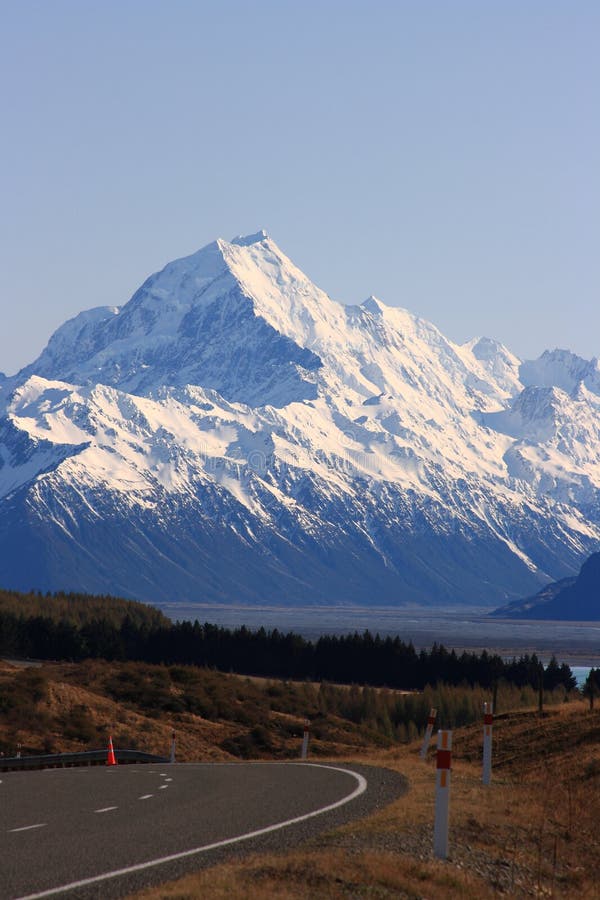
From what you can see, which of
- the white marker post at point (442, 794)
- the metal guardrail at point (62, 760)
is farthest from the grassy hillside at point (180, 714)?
the white marker post at point (442, 794)

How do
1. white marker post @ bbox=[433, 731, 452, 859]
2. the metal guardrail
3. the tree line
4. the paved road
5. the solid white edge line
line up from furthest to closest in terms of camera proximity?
the tree line → the metal guardrail → white marker post @ bbox=[433, 731, 452, 859] → the paved road → the solid white edge line

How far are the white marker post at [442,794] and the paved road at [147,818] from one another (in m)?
2.30

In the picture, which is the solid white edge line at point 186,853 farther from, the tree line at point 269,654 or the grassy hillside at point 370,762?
the tree line at point 269,654

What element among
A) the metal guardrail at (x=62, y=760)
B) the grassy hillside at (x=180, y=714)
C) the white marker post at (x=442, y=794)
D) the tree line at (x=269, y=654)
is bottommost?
the tree line at (x=269, y=654)

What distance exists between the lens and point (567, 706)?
59844 millimetres

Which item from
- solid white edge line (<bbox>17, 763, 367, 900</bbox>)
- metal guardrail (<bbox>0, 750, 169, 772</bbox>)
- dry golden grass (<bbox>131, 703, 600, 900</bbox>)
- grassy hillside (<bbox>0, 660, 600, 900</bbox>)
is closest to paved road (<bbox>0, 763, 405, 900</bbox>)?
solid white edge line (<bbox>17, 763, 367, 900</bbox>)

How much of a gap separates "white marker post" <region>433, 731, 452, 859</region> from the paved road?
90.6 inches

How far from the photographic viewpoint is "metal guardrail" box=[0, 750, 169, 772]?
4112 cm

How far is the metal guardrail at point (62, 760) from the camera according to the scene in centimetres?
4112

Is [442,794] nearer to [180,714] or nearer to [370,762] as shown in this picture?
[370,762]

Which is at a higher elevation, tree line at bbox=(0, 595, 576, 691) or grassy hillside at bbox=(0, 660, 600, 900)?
grassy hillside at bbox=(0, 660, 600, 900)

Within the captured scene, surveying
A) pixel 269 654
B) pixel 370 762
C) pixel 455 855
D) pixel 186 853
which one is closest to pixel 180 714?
pixel 370 762

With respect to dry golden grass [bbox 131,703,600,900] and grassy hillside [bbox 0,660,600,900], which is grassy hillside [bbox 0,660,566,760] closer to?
grassy hillside [bbox 0,660,600,900]

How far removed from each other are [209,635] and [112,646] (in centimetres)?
2027
